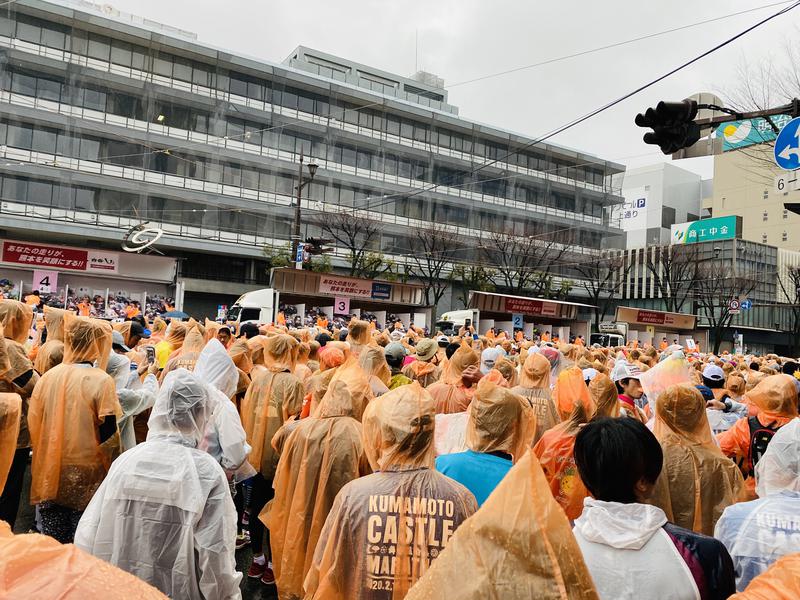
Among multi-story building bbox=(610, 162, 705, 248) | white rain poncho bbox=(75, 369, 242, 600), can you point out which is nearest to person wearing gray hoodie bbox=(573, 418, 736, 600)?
white rain poncho bbox=(75, 369, 242, 600)

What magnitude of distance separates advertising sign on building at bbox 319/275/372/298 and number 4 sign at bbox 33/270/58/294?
10366 mm

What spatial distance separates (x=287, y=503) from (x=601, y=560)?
2258 mm

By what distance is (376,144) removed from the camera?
148 ft

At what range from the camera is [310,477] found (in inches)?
141

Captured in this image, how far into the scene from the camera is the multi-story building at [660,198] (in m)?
87.1

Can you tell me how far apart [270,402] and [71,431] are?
1609 mm

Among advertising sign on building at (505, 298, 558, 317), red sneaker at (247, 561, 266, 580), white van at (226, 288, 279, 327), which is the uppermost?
advertising sign on building at (505, 298, 558, 317)

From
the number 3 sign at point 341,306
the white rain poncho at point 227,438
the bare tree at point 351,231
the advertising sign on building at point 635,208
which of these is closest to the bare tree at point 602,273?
the bare tree at point 351,231

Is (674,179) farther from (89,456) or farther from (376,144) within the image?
(89,456)

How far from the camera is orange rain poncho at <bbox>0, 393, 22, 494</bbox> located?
2949mm

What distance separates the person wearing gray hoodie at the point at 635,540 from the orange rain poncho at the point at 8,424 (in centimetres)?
267

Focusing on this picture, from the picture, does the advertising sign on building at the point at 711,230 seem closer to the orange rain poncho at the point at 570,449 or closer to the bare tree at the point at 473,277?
the bare tree at the point at 473,277

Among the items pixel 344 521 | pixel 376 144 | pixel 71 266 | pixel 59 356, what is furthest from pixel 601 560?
pixel 376 144

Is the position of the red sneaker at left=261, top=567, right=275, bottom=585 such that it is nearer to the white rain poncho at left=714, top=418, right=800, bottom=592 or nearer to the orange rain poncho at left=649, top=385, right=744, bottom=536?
the orange rain poncho at left=649, top=385, right=744, bottom=536
